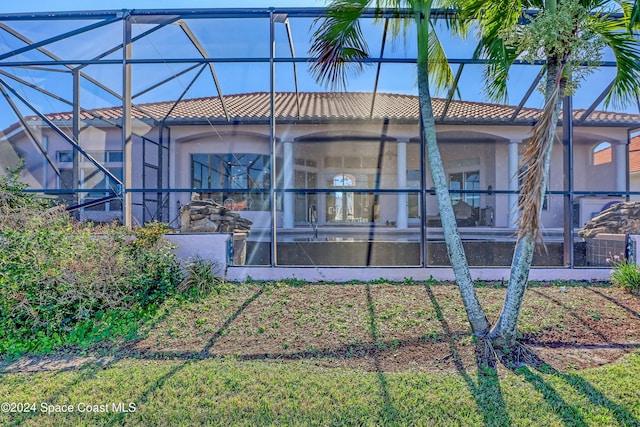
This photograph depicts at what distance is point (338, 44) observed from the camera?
168 inches

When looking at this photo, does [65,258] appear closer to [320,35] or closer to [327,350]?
[327,350]

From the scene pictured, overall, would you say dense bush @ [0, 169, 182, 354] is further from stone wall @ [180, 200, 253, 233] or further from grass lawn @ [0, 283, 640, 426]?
stone wall @ [180, 200, 253, 233]

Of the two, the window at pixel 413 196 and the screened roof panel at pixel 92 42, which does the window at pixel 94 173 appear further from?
the window at pixel 413 196

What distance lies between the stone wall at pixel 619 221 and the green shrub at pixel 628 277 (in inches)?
100

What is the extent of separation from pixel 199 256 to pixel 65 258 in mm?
2088

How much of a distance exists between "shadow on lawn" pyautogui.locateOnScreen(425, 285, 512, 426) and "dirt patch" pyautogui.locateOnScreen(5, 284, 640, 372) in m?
0.05

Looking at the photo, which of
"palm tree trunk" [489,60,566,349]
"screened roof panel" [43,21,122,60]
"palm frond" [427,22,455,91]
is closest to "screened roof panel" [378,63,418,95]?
"palm frond" [427,22,455,91]

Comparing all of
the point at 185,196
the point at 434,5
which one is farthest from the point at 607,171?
the point at 185,196

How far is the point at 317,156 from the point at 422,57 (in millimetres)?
10642

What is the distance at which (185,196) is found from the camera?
40.1 ft

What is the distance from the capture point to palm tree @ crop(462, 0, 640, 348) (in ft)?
11.2

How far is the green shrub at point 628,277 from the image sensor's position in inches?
215

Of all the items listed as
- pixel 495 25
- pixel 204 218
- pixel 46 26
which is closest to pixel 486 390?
pixel 495 25

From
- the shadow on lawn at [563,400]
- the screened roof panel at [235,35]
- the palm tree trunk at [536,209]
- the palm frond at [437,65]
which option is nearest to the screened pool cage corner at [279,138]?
the screened roof panel at [235,35]
